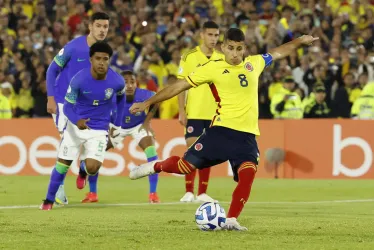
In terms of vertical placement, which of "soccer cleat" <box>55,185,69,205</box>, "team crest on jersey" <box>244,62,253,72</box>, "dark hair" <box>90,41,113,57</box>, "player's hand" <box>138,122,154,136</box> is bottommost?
"soccer cleat" <box>55,185,69,205</box>

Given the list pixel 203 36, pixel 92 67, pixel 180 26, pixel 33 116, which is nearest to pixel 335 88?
pixel 180 26

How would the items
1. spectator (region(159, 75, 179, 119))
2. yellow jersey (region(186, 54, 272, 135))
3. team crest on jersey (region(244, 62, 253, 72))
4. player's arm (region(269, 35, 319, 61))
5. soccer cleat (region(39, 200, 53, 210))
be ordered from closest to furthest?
yellow jersey (region(186, 54, 272, 135))
team crest on jersey (region(244, 62, 253, 72))
player's arm (region(269, 35, 319, 61))
soccer cleat (region(39, 200, 53, 210))
spectator (region(159, 75, 179, 119))

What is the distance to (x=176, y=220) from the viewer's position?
39.5ft

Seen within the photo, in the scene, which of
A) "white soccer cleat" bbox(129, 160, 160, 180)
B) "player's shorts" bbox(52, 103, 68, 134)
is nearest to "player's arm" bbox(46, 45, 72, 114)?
"player's shorts" bbox(52, 103, 68, 134)

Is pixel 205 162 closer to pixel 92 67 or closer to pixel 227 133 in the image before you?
pixel 227 133

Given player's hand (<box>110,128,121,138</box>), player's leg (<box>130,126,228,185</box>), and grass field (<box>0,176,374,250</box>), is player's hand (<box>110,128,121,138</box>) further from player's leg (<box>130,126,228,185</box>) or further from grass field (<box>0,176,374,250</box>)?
player's leg (<box>130,126,228,185</box>)

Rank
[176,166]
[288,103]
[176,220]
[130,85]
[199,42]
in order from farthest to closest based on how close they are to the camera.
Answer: [199,42], [288,103], [130,85], [176,220], [176,166]

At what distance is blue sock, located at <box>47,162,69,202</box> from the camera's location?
1346cm

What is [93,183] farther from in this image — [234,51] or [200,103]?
[234,51]

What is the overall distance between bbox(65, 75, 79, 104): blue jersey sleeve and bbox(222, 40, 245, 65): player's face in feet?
9.60

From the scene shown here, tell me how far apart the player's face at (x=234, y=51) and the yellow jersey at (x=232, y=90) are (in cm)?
7

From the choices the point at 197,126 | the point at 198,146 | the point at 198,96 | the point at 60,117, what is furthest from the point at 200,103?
the point at 198,146

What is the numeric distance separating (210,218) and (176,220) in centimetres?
135

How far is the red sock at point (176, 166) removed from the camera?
1147cm
